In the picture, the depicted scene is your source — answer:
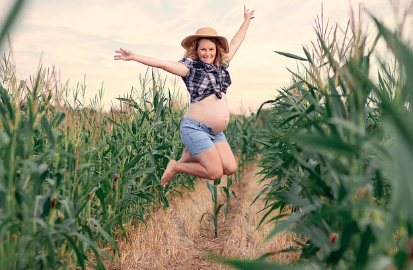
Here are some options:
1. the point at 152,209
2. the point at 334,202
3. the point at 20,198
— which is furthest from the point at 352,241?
the point at 152,209

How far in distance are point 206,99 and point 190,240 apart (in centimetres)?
147

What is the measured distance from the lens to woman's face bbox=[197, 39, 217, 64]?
14.4 ft

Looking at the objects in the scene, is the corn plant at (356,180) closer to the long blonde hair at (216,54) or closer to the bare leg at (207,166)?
the bare leg at (207,166)

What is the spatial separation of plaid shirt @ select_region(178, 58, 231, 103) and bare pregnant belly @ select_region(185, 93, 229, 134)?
0.05 m

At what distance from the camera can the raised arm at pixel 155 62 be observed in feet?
11.9

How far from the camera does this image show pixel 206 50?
4379 mm

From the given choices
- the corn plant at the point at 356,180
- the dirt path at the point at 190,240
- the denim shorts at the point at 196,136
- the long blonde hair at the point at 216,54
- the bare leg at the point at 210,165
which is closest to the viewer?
the corn plant at the point at 356,180

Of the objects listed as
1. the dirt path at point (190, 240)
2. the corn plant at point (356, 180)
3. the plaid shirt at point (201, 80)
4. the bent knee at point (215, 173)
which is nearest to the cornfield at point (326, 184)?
the corn plant at point (356, 180)

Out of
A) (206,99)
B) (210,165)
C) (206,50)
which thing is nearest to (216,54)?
(206,50)

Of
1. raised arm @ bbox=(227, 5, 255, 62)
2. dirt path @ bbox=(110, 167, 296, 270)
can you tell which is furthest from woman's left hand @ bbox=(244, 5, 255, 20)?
dirt path @ bbox=(110, 167, 296, 270)

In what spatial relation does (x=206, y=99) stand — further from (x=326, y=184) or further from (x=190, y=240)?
(x=326, y=184)

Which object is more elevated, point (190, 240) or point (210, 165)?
point (210, 165)

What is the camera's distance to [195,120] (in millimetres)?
4309

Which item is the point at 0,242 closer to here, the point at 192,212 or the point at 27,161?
the point at 27,161
